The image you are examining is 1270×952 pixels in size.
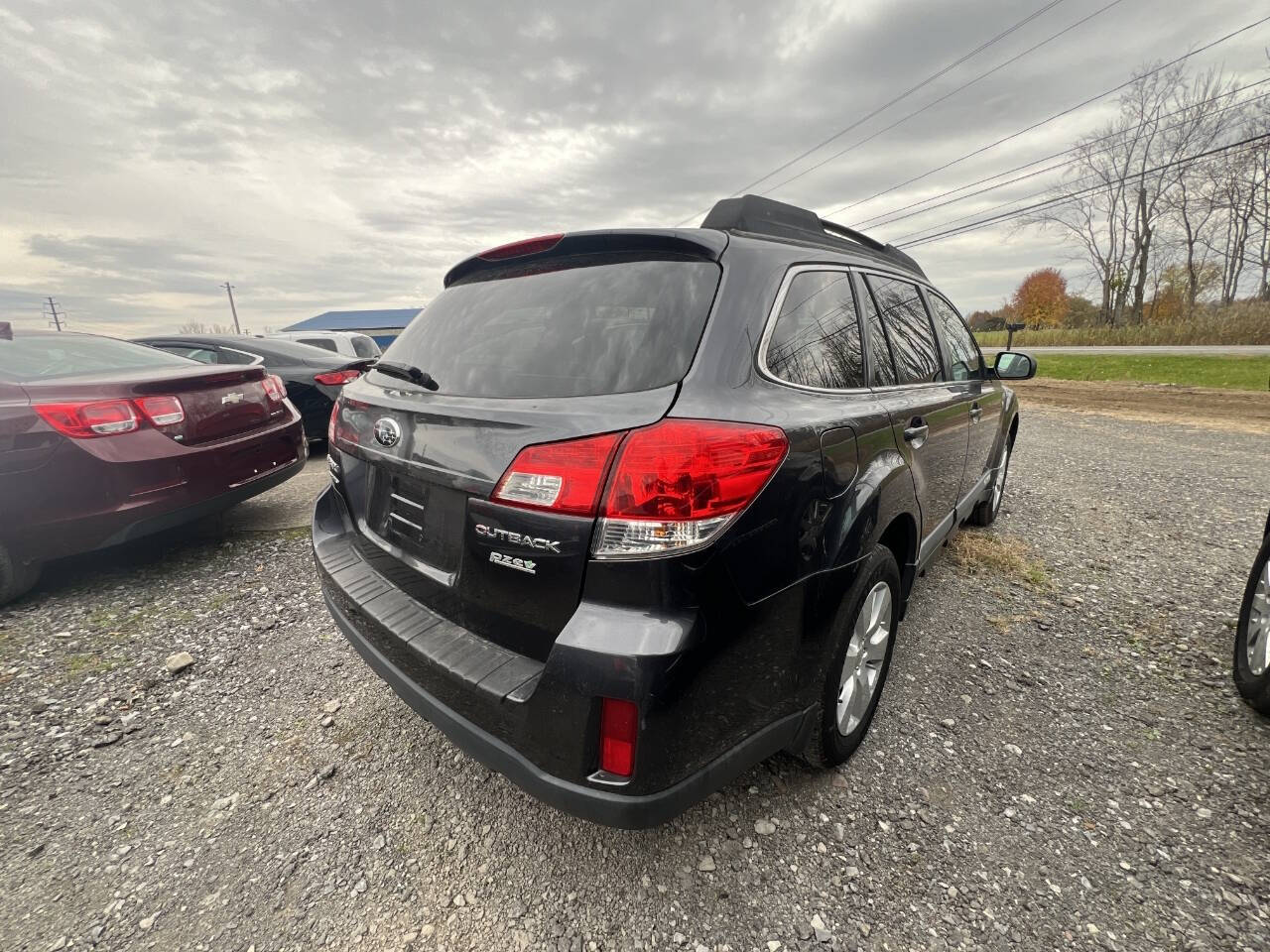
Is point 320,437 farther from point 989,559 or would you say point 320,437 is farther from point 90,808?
point 989,559

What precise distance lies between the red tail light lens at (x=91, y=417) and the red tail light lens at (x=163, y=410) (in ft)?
0.17

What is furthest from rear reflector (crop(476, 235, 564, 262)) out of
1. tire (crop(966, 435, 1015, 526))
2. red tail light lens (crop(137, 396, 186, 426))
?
tire (crop(966, 435, 1015, 526))

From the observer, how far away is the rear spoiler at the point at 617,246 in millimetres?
1614

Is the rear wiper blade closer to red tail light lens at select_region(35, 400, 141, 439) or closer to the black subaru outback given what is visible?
the black subaru outback

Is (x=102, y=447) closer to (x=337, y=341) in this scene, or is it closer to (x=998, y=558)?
(x=998, y=558)

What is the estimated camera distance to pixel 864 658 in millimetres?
1999

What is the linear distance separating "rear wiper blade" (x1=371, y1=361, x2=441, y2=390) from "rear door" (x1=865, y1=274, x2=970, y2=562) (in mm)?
1557

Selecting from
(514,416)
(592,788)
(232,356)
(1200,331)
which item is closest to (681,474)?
(514,416)

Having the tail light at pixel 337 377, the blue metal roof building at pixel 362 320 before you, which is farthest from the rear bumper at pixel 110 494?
the blue metal roof building at pixel 362 320

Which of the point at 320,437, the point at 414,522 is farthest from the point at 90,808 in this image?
the point at 320,437

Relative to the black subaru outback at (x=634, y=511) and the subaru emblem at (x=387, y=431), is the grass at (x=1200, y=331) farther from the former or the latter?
the subaru emblem at (x=387, y=431)

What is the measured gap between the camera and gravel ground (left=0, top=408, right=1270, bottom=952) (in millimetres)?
1469

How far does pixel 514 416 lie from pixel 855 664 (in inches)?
56.6

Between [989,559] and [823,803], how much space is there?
2.57m
